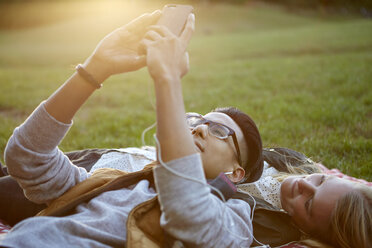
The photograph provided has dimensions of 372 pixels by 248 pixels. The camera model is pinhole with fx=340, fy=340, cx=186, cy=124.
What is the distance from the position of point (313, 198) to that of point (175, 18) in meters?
1.26

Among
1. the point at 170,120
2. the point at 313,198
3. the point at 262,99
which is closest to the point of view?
the point at 170,120

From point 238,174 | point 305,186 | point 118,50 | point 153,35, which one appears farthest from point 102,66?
point 305,186

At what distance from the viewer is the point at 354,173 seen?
3.27 meters

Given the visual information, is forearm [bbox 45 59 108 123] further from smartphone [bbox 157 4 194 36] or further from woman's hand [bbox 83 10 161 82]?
smartphone [bbox 157 4 194 36]

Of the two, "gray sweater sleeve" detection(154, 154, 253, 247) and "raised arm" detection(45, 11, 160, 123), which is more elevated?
"raised arm" detection(45, 11, 160, 123)

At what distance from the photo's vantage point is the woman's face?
1889 mm

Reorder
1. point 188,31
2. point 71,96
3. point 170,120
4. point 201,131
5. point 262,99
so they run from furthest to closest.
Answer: point 262,99 < point 201,131 < point 71,96 < point 188,31 < point 170,120

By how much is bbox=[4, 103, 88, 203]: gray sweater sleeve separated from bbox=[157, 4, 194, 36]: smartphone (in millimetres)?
716

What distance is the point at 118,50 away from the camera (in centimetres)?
180

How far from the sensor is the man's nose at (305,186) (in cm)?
198

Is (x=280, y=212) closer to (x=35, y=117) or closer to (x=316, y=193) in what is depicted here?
(x=316, y=193)

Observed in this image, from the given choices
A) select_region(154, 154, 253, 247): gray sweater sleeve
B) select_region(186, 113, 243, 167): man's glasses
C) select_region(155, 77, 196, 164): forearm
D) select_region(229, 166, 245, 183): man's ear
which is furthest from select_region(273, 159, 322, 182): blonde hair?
select_region(155, 77, 196, 164): forearm

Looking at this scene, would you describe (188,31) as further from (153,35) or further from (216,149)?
(216,149)

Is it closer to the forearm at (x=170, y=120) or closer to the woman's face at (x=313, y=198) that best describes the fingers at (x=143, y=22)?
the forearm at (x=170, y=120)
